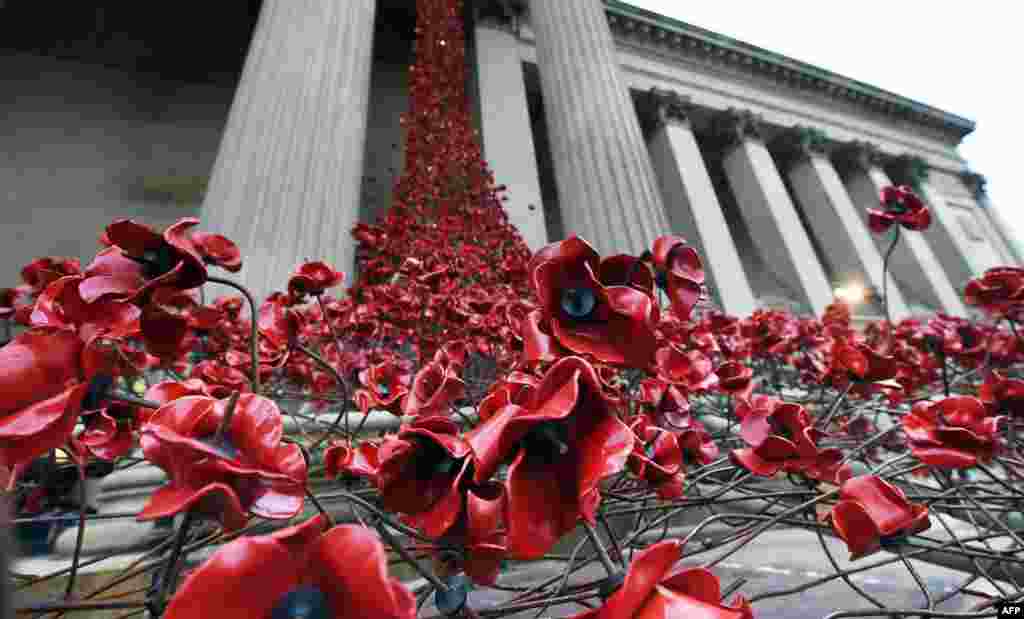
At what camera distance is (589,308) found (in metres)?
0.27

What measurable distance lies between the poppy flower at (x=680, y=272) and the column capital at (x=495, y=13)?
726 cm

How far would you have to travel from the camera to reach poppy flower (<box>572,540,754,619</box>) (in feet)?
0.59

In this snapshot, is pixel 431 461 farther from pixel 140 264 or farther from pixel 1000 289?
pixel 1000 289

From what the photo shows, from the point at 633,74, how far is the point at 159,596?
9521 mm

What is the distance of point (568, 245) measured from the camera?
0.27m

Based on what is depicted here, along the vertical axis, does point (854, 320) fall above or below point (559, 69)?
below

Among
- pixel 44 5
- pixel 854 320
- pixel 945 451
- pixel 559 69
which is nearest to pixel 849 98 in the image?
pixel 854 320

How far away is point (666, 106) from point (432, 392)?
915 centimetres

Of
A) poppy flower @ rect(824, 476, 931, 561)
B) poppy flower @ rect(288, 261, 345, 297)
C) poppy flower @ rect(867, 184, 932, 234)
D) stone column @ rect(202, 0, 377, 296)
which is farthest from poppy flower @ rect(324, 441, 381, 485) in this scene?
stone column @ rect(202, 0, 377, 296)

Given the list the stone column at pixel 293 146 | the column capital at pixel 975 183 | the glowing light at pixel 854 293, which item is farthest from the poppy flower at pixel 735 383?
the column capital at pixel 975 183

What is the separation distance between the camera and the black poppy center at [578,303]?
272 millimetres

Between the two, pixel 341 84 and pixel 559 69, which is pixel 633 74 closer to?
pixel 559 69

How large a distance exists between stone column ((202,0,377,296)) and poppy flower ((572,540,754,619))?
2807mm

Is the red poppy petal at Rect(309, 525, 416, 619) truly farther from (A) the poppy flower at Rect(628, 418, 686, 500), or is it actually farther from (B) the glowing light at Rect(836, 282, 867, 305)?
(B) the glowing light at Rect(836, 282, 867, 305)
